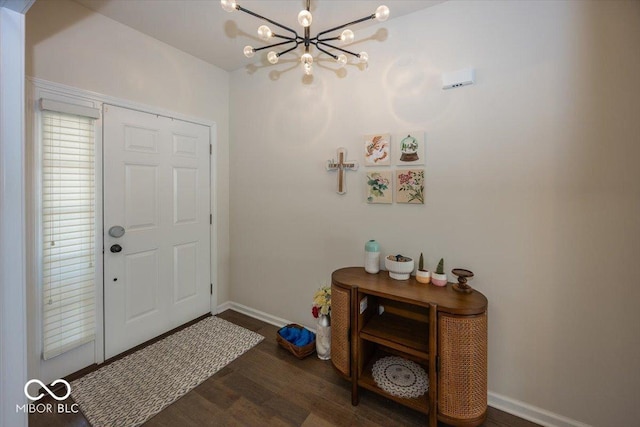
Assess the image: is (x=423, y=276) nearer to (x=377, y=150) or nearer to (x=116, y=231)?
(x=377, y=150)

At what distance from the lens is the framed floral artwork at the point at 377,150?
2076 mm

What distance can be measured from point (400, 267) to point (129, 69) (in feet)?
9.10

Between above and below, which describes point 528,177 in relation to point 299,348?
above

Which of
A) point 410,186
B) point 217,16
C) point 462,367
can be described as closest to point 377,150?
point 410,186

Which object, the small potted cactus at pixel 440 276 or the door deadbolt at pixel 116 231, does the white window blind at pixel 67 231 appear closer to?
the door deadbolt at pixel 116 231

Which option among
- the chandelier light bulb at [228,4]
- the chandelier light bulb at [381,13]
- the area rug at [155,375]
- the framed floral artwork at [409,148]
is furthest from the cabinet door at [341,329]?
the chandelier light bulb at [228,4]

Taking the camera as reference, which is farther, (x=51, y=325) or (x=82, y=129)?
(x=82, y=129)

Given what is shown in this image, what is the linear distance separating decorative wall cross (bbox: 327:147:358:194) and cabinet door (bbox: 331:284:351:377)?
2.85ft

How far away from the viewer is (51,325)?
187 cm

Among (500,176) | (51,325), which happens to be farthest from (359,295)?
(51,325)

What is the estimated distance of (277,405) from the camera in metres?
1.75

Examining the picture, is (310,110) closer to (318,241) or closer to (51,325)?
(318,241)

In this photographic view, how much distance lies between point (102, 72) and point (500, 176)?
10.1 feet

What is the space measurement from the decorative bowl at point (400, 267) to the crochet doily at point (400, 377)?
2.16 ft
